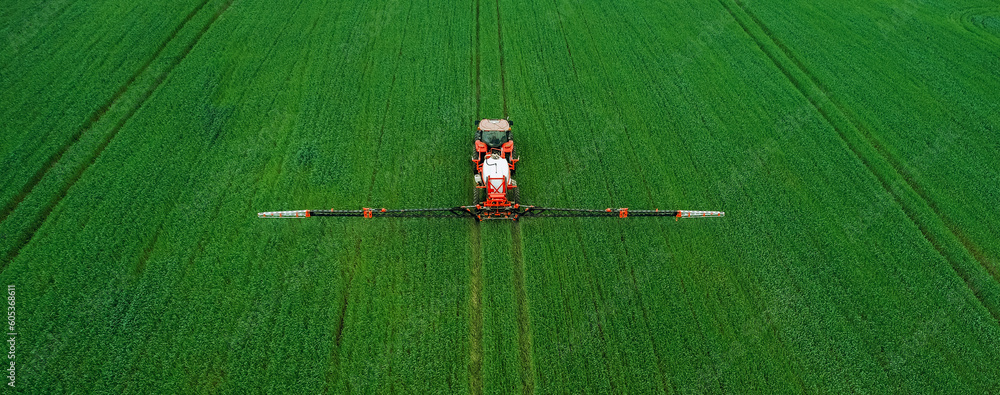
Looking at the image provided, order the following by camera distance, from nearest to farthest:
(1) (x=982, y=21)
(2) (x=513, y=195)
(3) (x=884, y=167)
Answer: (2) (x=513, y=195), (3) (x=884, y=167), (1) (x=982, y=21)

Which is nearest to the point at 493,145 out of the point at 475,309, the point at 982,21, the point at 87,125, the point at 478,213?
the point at 478,213

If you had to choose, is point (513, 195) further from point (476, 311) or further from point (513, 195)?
point (476, 311)

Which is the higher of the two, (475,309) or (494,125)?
(494,125)

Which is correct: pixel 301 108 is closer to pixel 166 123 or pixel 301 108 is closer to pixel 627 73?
pixel 166 123

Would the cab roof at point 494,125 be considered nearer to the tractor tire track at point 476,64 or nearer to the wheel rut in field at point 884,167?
the tractor tire track at point 476,64

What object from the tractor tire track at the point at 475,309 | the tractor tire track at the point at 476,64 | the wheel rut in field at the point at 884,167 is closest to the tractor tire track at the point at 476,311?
the tractor tire track at the point at 475,309

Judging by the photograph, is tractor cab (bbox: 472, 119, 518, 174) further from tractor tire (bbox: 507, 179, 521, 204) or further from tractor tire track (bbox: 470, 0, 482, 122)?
tractor tire track (bbox: 470, 0, 482, 122)

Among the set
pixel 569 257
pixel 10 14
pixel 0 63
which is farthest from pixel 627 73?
pixel 10 14
